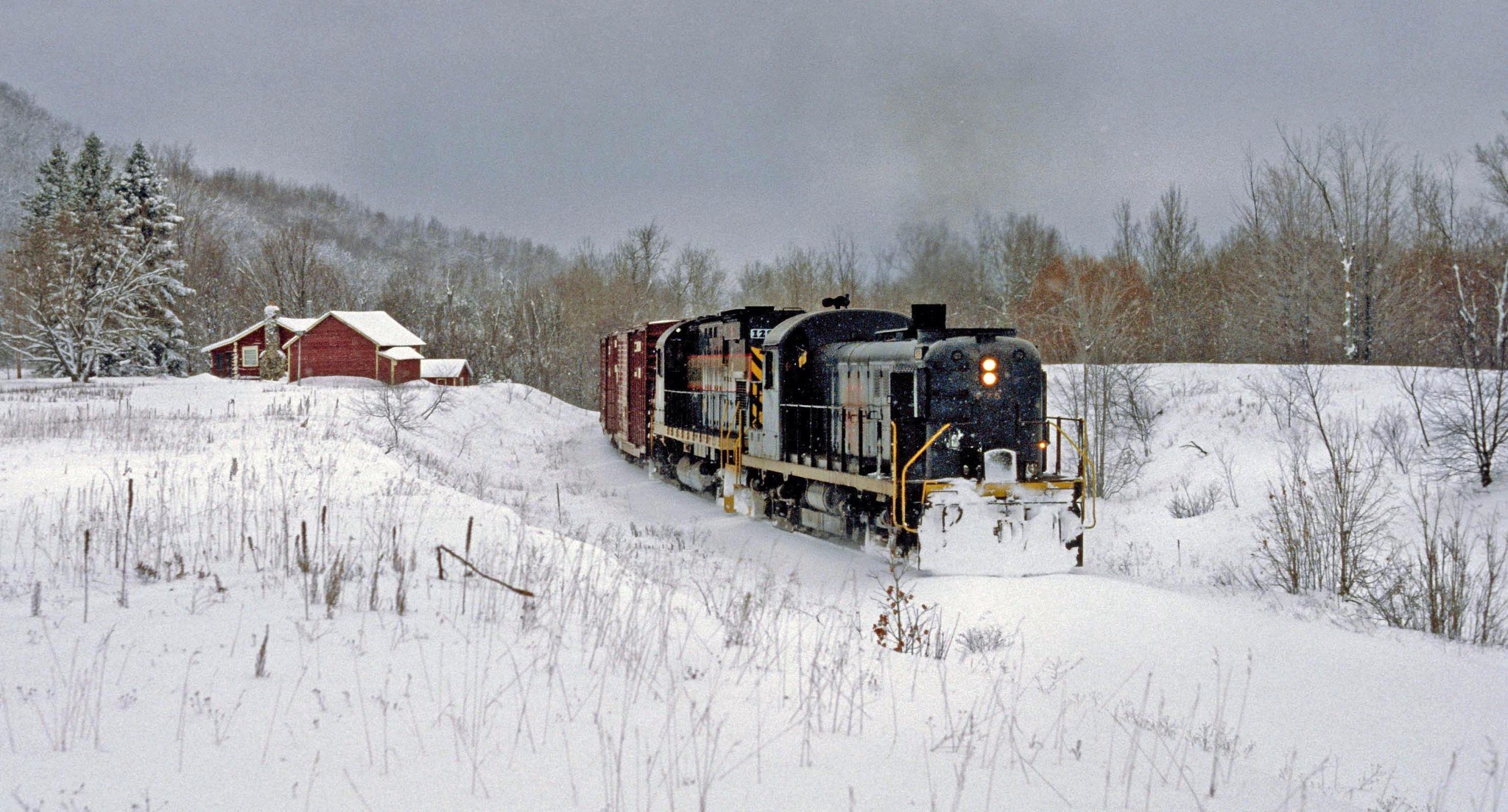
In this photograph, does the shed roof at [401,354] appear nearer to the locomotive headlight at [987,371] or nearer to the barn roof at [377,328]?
the barn roof at [377,328]

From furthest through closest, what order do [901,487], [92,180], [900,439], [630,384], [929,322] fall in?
[92,180] → [630,384] → [929,322] → [900,439] → [901,487]

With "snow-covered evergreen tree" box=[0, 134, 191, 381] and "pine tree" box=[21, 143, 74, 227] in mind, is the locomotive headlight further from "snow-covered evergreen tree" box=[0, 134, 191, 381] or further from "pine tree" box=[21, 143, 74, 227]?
"pine tree" box=[21, 143, 74, 227]

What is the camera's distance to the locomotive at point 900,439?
35.8ft

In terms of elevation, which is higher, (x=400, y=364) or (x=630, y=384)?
(x=400, y=364)

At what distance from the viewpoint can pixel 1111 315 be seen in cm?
2586

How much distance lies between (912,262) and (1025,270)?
51.4 feet

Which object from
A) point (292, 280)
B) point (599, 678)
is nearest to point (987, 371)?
point (599, 678)

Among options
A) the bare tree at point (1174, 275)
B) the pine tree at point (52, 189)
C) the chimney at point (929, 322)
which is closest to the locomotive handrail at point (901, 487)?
the chimney at point (929, 322)

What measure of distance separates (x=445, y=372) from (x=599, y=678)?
158ft

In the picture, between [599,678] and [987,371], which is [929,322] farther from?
[599,678]

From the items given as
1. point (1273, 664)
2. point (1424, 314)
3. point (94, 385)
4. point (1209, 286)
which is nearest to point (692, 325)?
point (1273, 664)

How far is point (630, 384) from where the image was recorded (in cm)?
2455

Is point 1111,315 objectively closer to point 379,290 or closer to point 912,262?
point 912,262

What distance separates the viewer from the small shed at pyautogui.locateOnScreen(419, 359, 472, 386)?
4919 centimetres
